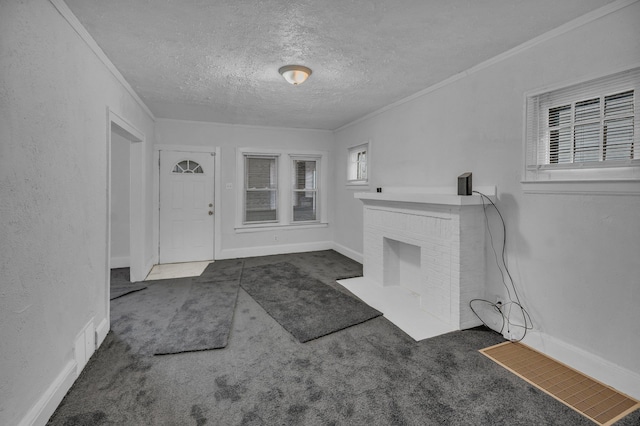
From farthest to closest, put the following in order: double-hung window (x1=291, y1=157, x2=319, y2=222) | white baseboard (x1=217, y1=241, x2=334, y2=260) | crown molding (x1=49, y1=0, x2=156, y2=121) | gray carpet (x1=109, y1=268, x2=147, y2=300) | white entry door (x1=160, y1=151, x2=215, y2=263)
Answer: double-hung window (x1=291, y1=157, x2=319, y2=222) → white baseboard (x1=217, y1=241, x2=334, y2=260) → white entry door (x1=160, y1=151, x2=215, y2=263) → gray carpet (x1=109, y1=268, x2=147, y2=300) → crown molding (x1=49, y1=0, x2=156, y2=121)

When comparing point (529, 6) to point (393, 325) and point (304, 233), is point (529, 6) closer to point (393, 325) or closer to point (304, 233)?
point (393, 325)

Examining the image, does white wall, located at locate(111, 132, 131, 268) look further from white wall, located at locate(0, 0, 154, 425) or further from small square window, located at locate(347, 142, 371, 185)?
small square window, located at locate(347, 142, 371, 185)

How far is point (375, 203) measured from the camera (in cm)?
405

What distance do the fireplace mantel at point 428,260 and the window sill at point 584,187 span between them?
1.22 feet

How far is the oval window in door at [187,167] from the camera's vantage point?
5203 millimetres

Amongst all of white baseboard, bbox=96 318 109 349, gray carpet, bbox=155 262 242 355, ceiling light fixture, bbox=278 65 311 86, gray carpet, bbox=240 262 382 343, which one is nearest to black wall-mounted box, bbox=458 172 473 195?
gray carpet, bbox=240 262 382 343

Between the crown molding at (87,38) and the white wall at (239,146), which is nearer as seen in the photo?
the crown molding at (87,38)

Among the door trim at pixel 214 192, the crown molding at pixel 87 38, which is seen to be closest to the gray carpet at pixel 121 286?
the door trim at pixel 214 192

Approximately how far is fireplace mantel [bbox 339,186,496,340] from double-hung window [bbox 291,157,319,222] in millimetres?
2426

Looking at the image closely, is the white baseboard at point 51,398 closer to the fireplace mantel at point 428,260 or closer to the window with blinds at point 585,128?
the fireplace mantel at point 428,260

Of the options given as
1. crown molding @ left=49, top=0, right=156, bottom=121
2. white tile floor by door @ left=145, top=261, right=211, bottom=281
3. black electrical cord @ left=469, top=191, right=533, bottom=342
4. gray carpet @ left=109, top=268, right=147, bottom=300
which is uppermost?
crown molding @ left=49, top=0, right=156, bottom=121

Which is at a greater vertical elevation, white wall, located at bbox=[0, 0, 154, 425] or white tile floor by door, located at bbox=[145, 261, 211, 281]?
white wall, located at bbox=[0, 0, 154, 425]

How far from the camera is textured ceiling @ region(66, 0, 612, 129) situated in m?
2.00

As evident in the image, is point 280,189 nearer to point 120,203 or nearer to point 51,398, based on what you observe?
point 120,203
